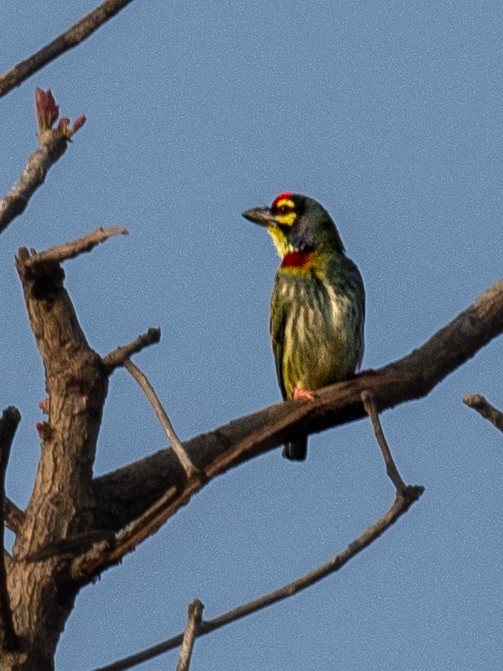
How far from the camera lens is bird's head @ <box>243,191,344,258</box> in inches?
368

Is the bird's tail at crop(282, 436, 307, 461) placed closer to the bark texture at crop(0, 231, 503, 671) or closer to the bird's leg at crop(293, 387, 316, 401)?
the bird's leg at crop(293, 387, 316, 401)

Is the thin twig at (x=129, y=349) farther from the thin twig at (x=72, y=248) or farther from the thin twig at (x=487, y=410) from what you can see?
the thin twig at (x=487, y=410)

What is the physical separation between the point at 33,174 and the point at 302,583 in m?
1.28

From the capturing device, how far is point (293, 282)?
354 inches

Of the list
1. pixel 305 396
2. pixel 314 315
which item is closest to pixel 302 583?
pixel 305 396

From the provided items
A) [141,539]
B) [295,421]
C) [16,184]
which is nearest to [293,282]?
[295,421]

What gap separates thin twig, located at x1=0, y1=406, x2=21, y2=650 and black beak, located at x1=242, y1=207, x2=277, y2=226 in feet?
17.9

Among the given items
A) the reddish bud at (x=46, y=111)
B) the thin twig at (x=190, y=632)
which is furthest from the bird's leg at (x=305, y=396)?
the thin twig at (x=190, y=632)

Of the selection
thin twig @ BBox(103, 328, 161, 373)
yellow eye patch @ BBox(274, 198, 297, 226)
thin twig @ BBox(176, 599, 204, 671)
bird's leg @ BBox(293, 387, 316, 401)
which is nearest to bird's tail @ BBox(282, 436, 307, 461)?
bird's leg @ BBox(293, 387, 316, 401)

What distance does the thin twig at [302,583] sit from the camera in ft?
12.7

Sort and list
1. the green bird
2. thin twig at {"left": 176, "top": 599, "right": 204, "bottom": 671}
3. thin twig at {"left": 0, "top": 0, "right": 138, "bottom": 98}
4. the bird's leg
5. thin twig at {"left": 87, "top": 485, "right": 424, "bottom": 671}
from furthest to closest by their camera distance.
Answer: the green bird < the bird's leg < thin twig at {"left": 87, "top": 485, "right": 424, "bottom": 671} < thin twig at {"left": 176, "top": 599, "right": 204, "bottom": 671} < thin twig at {"left": 0, "top": 0, "right": 138, "bottom": 98}

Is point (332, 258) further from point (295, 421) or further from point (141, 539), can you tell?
point (141, 539)

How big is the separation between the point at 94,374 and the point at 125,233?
0.84m

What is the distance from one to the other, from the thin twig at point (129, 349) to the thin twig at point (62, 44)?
1.32m
